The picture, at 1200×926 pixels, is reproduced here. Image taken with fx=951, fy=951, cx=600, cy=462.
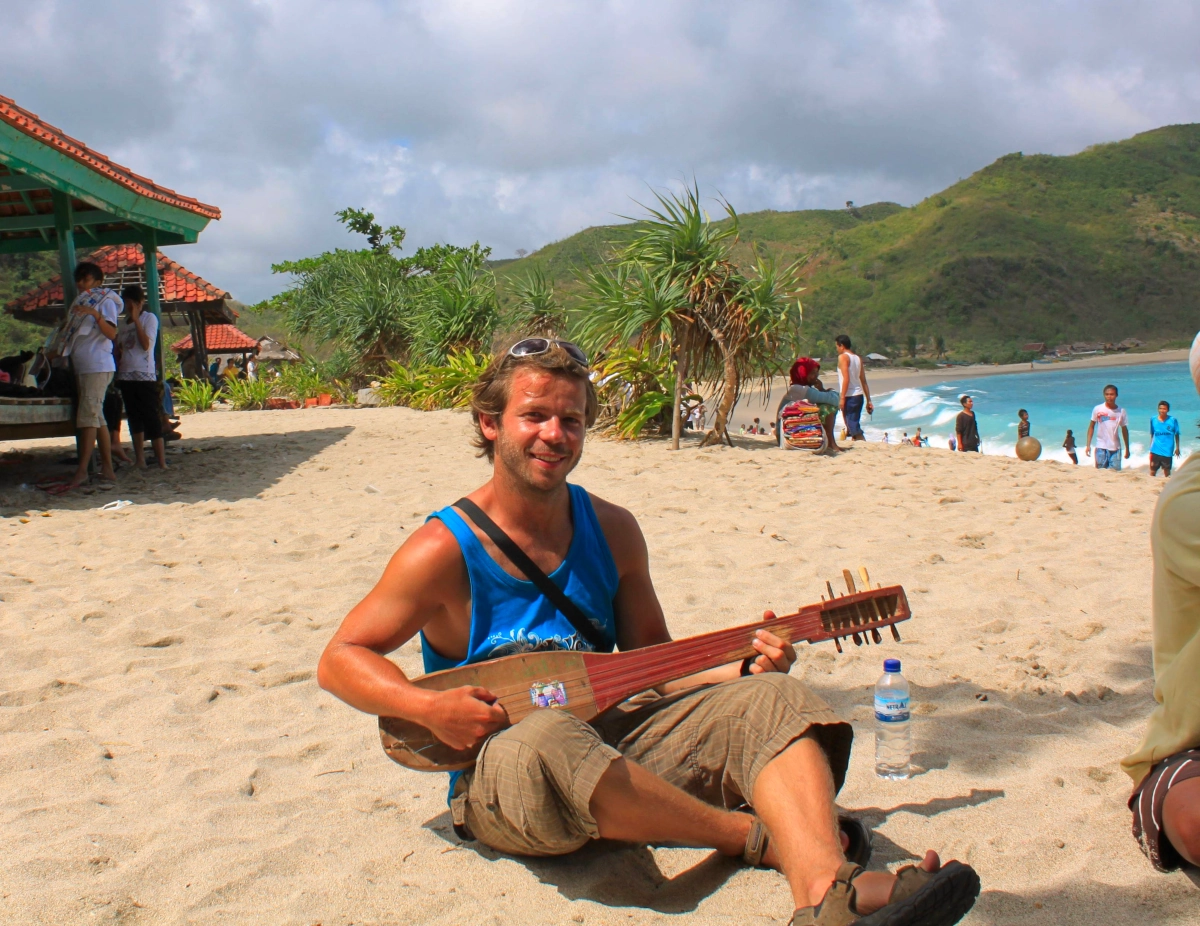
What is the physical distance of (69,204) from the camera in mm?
9555

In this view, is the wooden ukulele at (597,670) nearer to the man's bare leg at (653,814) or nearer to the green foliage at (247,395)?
the man's bare leg at (653,814)

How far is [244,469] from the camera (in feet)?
30.2

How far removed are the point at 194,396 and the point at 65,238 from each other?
10.7 m

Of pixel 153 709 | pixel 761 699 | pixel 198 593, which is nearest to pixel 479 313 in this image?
pixel 198 593

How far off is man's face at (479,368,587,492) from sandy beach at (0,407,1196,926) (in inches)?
37.0

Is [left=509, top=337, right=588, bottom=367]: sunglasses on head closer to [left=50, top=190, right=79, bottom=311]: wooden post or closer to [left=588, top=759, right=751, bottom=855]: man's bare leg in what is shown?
[left=588, top=759, right=751, bottom=855]: man's bare leg

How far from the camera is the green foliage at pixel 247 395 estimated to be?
20844mm

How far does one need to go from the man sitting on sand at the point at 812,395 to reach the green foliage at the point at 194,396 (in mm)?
13595

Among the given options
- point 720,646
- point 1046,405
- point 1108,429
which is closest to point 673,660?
point 720,646

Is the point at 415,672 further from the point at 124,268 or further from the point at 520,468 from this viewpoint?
the point at 124,268

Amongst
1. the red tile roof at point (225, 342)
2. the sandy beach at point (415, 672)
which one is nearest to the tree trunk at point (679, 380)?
the sandy beach at point (415, 672)

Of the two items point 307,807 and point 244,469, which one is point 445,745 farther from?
point 244,469

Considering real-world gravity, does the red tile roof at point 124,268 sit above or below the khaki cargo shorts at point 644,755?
above

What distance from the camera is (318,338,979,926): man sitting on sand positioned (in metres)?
1.96
